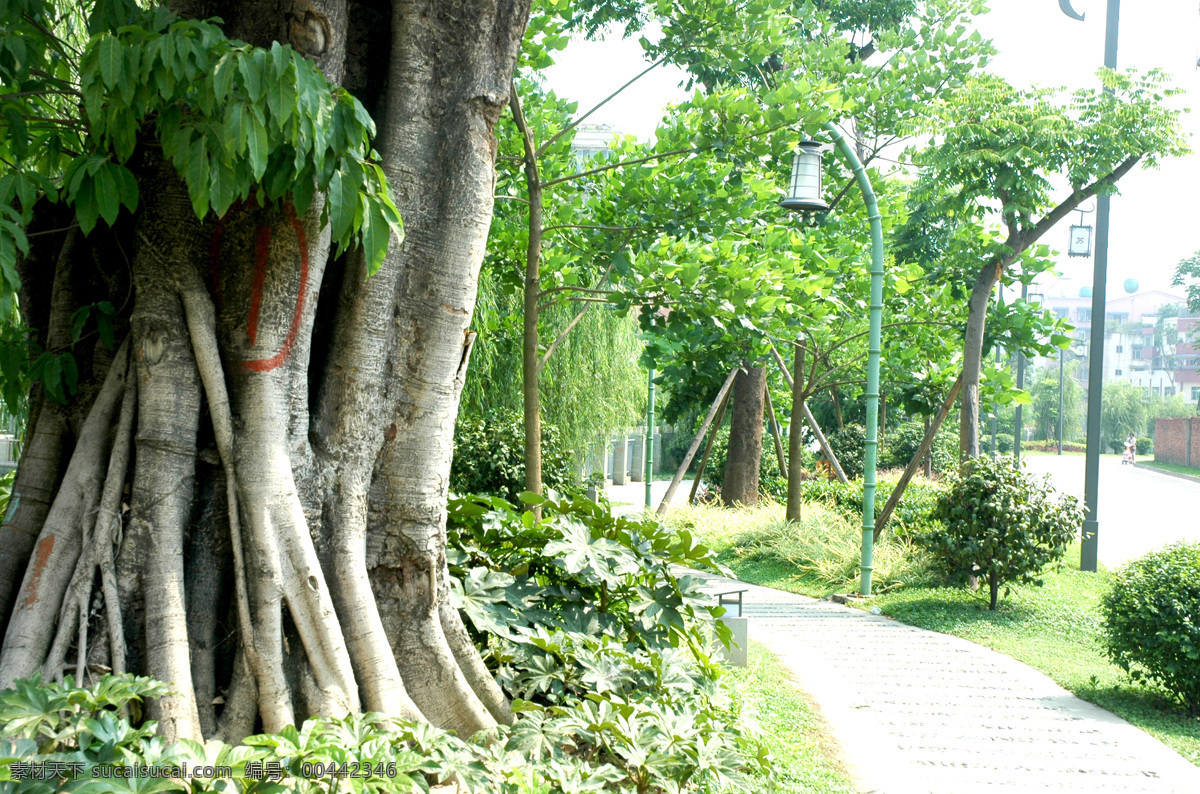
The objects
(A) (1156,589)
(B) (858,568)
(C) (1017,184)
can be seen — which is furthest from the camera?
(B) (858,568)

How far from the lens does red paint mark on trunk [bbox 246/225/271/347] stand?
334cm

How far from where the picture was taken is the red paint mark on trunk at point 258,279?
334cm

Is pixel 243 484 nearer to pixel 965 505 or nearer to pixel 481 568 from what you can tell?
pixel 481 568

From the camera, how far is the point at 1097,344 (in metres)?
11.5

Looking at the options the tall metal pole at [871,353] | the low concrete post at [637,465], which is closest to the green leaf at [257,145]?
the tall metal pole at [871,353]

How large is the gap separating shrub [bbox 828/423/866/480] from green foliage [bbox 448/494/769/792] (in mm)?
15767

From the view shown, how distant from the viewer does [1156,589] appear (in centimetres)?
635

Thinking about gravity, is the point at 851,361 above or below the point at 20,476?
above

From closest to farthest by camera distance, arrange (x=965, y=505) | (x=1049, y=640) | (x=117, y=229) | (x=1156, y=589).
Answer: (x=117, y=229) < (x=1156, y=589) < (x=1049, y=640) < (x=965, y=505)

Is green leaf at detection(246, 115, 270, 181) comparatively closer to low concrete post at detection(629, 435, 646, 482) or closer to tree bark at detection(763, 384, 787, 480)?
tree bark at detection(763, 384, 787, 480)

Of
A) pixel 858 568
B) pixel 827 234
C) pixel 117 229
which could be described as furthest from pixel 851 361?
pixel 117 229

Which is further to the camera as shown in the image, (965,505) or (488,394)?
(488,394)

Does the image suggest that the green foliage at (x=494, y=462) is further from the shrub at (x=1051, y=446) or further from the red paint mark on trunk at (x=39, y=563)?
the shrub at (x=1051, y=446)

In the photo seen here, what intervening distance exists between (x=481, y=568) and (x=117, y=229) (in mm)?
2039
